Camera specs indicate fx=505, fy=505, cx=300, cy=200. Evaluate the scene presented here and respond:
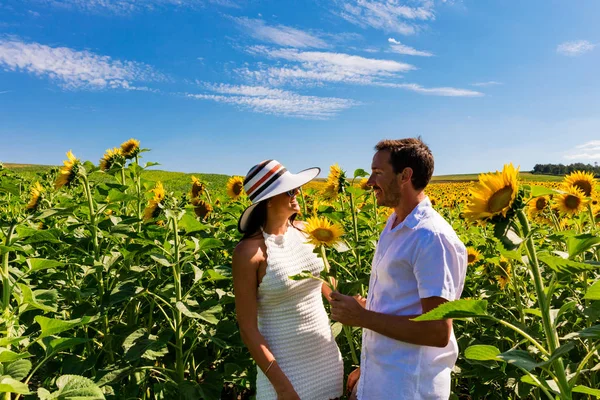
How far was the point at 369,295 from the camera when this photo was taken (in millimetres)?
2178

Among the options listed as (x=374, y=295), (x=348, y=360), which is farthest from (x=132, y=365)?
(x=374, y=295)

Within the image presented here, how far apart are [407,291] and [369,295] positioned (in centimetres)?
26

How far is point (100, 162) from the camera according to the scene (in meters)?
4.16

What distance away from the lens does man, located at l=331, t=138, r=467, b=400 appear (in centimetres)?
185

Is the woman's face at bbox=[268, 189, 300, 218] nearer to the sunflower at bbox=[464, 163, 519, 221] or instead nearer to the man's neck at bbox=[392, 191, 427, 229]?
the man's neck at bbox=[392, 191, 427, 229]

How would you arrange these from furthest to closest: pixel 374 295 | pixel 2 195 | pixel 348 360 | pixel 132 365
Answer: pixel 2 195 → pixel 348 360 → pixel 132 365 → pixel 374 295

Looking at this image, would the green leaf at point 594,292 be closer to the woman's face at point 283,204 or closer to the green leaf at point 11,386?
Answer: the woman's face at point 283,204

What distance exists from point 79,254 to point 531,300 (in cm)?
319

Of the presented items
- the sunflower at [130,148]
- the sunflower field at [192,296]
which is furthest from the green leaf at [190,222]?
the sunflower at [130,148]

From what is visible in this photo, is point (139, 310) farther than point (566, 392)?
Yes

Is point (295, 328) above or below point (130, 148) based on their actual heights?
below

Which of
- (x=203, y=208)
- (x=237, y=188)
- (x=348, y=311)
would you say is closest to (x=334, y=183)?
(x=237, y=188)

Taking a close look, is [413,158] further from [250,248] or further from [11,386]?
[11,386]

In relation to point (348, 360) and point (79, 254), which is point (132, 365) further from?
point (348, 360)
